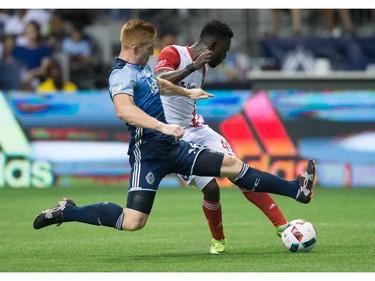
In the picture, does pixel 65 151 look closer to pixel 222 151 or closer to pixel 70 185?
pixel 70 185

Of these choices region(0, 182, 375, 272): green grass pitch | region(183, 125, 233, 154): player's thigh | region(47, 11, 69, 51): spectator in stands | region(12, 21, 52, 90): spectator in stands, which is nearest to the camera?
region(0, 182, 375, 272): green grass pitch

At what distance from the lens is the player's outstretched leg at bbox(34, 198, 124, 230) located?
9.30 m

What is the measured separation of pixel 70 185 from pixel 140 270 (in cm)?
1006

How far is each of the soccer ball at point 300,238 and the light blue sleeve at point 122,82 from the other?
212 centimetres

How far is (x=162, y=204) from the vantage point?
609 inches

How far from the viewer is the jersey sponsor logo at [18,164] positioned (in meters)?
18.2

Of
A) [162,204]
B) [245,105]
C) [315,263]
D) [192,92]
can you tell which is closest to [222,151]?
[192,92]

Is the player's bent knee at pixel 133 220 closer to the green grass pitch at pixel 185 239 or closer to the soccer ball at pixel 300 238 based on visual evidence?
the green grass pitch at pixel 185 239

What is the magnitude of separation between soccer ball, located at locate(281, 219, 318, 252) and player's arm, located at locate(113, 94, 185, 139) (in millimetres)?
1811

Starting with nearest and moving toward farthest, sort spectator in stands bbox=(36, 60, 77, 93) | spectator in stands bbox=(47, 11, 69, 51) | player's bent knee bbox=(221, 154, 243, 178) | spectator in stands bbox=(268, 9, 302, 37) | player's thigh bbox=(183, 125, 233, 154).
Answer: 1. player's bent knee bbox=(221, 154, 243, 178)
2. player's thigh bbox=(183, 125, 233, 154)
3. spectator in stands bbox=(36, 60, 77, 93)
4. spectator in stands bbox=(268, 9, 302, 37)
5. spectator in stands bbox=(47, 11, 69, 51)

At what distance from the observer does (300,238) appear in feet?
31.7

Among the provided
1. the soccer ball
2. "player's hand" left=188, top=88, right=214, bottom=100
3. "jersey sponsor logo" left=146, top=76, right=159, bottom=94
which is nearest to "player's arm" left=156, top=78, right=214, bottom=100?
"player's hand" left=188, top=88, right=214, bottom=100

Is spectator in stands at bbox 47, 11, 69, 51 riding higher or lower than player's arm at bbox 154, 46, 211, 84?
lower

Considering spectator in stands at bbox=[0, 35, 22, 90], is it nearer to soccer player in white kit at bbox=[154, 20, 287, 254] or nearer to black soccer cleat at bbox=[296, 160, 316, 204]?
soccer player in white kit at bbox=[154, 20, 287, 254]
